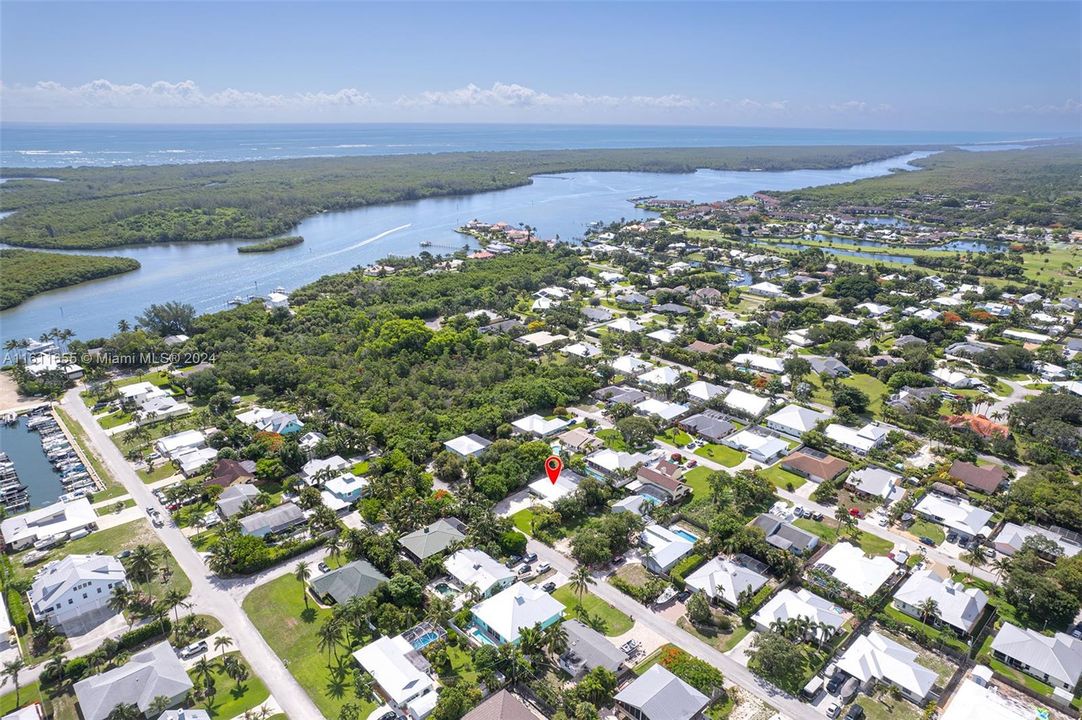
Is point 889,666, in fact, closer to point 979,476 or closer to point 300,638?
point 979,476

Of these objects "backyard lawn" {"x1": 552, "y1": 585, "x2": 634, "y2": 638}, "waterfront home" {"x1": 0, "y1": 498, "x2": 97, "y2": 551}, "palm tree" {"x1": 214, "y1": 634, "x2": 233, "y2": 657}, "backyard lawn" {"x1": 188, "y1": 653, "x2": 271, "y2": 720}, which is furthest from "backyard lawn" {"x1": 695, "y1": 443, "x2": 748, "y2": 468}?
"waterfront home" {"x1": 0, "y1": 498, "x2": 97, "y2": 551}

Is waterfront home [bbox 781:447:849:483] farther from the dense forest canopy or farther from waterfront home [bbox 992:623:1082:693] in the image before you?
the dense forest canopy

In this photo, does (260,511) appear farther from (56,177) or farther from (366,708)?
(56,177)

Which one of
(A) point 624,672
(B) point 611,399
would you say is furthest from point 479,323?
(A) point 624,672

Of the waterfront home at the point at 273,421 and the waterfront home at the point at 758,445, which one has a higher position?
the waterfront home at the point at 273,421

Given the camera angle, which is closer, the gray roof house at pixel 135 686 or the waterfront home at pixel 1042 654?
the gray roof house at pixel 135 686

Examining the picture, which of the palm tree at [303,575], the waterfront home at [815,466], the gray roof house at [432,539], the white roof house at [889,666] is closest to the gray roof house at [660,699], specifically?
the white roof house at [889,666]

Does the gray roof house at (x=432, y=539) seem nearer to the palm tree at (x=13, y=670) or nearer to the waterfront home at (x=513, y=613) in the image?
the waterfront home at (x=513, y=613)
